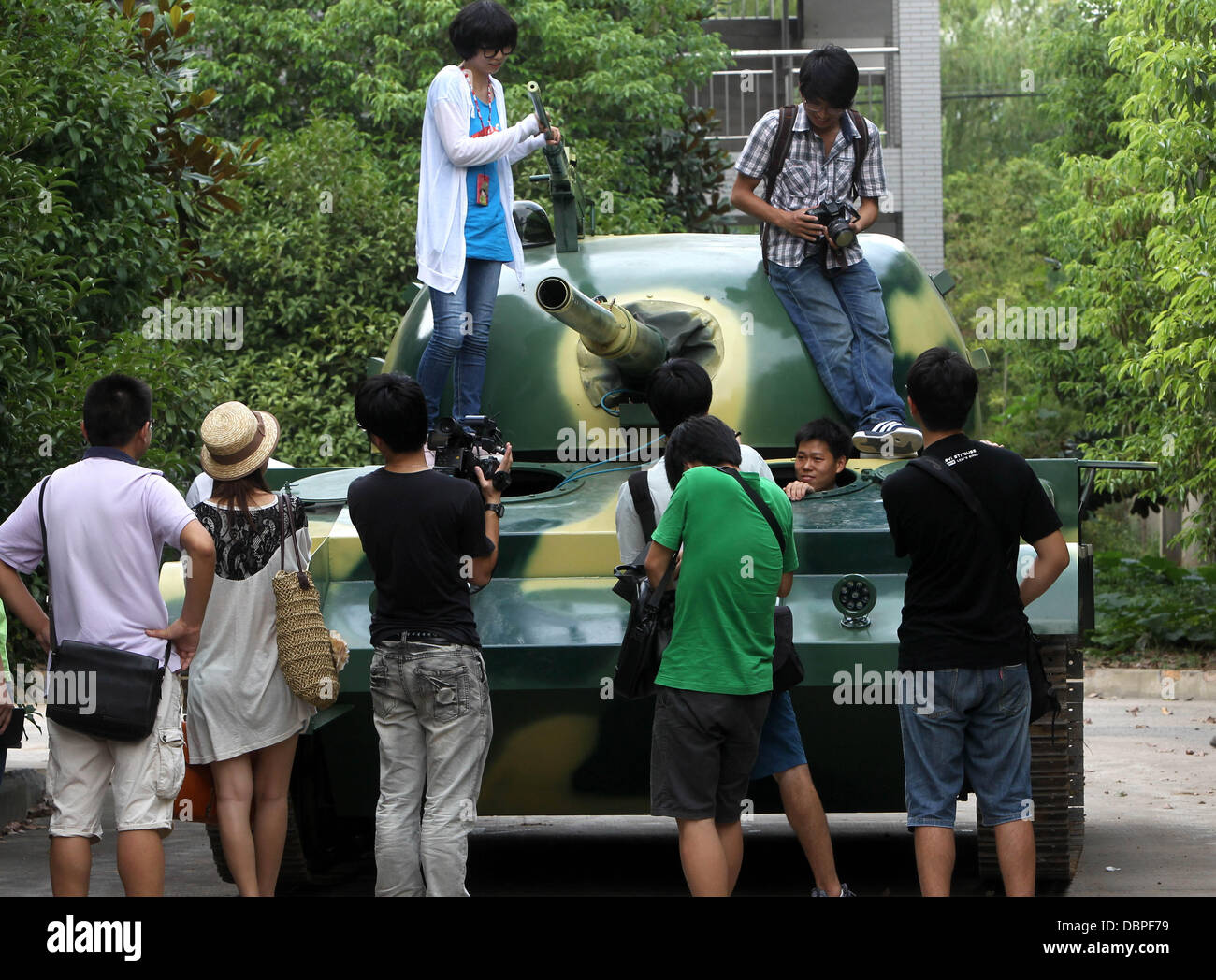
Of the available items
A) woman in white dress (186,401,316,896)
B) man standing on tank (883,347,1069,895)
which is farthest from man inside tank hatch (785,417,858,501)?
woman in white dress (186,401,316,896)

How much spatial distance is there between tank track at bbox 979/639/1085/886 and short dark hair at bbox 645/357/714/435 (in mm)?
1373

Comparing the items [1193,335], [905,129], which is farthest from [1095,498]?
[905,129]

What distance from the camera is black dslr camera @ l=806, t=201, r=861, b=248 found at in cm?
691

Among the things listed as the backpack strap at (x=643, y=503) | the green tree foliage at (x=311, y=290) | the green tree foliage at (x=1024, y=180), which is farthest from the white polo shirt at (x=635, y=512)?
the green tree foliage at (x=311, y=290)

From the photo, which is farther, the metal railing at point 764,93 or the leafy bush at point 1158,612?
the metal railing at point 764,93

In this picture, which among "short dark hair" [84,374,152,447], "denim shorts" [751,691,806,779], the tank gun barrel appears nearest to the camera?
"short dark hair" [84,374,152,447]

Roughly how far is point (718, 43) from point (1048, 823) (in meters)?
17.3

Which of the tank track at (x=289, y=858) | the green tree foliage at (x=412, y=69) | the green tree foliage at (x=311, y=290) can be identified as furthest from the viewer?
the green tree foliage at (x=412, y=69)

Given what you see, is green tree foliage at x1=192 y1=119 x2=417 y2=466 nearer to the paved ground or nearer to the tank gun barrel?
the paved ground

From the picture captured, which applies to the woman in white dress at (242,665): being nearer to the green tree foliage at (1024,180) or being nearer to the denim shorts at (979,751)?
the denim shorts at (979,751)

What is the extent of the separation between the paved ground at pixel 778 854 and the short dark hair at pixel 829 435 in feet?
5.07

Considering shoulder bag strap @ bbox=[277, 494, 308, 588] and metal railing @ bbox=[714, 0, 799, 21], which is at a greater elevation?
metal railing @ bbox=[714, 0, 799, 21]

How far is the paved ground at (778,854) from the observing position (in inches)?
261

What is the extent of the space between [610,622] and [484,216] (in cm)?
198
